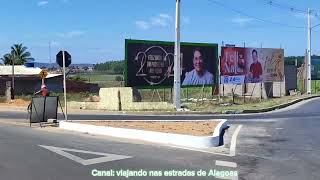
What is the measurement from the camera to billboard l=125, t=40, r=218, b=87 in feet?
127

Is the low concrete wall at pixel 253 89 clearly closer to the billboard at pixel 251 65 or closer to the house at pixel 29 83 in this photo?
the billboard at pixel 251 65

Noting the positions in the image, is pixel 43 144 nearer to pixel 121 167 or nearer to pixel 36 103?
pixel 121 167

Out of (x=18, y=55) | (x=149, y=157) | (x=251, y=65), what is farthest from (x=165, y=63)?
(x=18, y=55)

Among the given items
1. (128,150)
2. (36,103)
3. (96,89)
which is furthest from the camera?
(96,89)

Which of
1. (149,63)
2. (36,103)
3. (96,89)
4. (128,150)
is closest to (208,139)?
(128,150)

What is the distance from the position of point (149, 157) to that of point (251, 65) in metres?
37.2

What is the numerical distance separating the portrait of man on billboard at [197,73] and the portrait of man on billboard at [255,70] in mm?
6954

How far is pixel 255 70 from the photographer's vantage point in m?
49.7

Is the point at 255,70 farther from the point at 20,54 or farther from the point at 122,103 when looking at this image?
the point at 20,54

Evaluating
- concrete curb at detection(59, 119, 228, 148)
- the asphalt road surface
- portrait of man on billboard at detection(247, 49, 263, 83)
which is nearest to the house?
portrait of man on billboard at detection(247, 49, 263, 83)

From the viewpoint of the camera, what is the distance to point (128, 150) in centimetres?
1427

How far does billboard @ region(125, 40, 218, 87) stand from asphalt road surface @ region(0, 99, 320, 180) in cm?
1981

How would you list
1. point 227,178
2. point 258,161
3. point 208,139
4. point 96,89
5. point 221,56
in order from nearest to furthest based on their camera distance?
point 227,178
point 258,161
point 208,139
point 221,56
point 96,89

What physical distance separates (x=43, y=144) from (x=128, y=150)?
110 inches
